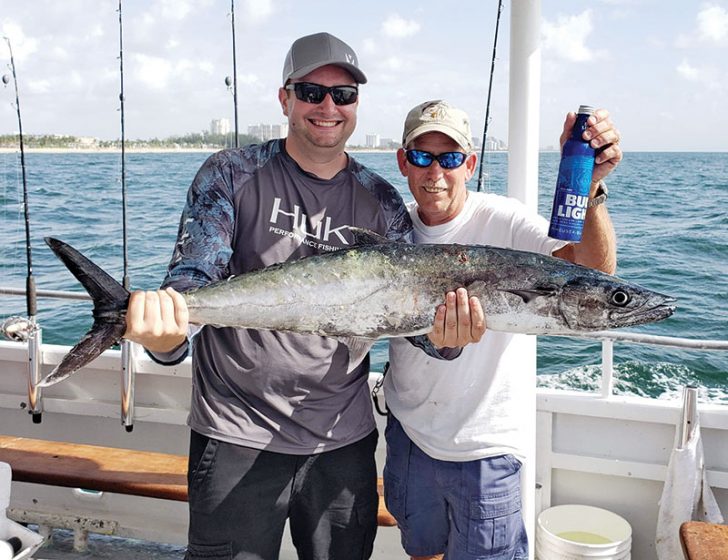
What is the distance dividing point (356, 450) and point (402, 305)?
2.21ft

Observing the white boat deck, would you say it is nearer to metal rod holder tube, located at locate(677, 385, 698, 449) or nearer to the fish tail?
metal rod holder tube, located at locate(677, 385, 698, 449)

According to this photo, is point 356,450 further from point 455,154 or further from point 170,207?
point 170,207

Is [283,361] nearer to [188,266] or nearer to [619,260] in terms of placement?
[188,266]

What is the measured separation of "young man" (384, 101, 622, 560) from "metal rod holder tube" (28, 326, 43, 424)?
94.6 inches

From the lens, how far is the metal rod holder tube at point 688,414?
3.40 m

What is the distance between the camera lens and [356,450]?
2676 millimetres

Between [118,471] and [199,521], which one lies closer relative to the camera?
[199,521]

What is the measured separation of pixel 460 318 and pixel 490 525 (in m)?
0.86

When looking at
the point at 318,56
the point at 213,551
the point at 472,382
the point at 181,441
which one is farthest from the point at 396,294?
the point at 181,441

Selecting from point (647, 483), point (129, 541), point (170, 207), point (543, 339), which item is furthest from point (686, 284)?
point (170, 207)

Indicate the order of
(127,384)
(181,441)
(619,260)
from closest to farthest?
(127,384) < (181,441) < (619,260)

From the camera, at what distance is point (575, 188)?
2.36 meters

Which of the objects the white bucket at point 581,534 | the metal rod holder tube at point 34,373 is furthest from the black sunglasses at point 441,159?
the metal rod holder tube at point 34,373

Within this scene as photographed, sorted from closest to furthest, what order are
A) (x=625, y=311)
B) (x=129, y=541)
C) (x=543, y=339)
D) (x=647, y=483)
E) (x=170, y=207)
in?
1. (x=625, y=311)
2. (x=647, y=483)
3. (x=129, y=541)
4. (x=543, y=339)
5. (x=170, y=207)
